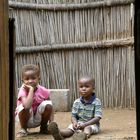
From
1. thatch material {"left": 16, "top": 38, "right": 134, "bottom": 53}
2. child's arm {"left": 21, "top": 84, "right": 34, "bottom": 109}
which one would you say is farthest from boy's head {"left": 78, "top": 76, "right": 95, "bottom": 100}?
thatch material {"left": 16, "top": 38, "right": 134, "bottom": 53}

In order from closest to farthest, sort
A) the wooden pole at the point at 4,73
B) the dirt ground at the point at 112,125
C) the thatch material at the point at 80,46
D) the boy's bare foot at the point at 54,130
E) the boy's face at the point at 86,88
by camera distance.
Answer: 1. the wooden pole at the point at 4,73
2. the boy's bare foot at the point at 54,130
3. the dirt ground at the point at 112,125
4. the boy's face at the point at 86,88
5. the thatch material at the point at 80,46

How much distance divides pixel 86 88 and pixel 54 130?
0.69 m

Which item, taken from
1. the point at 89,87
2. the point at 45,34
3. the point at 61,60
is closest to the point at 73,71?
the point at 61,60

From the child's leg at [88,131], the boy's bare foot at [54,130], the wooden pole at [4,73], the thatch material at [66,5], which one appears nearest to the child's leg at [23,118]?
the boy's bare foot at [54,130]

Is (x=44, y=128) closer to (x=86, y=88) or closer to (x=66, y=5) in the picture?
(x=86, y=88)

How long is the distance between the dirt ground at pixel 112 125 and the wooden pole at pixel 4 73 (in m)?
3.15

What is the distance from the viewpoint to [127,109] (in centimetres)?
614

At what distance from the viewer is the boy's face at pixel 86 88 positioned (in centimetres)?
418

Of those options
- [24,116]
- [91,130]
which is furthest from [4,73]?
[91,130]

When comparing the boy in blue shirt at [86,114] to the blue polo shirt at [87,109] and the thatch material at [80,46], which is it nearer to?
the blue polo shirt at [87,109]

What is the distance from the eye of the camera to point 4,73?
0.80 meters

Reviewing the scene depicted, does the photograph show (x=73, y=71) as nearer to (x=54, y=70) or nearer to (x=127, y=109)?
(x=54, y=70)

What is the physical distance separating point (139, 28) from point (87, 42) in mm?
5562

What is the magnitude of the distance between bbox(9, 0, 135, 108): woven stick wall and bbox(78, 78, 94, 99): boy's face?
1985mm
